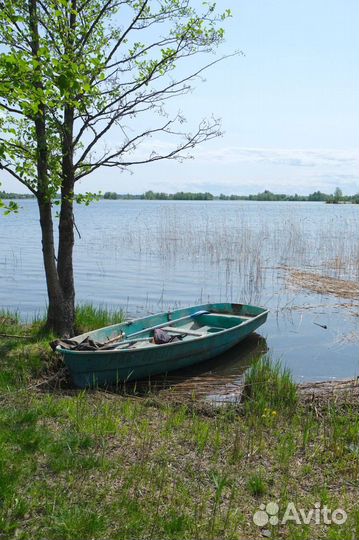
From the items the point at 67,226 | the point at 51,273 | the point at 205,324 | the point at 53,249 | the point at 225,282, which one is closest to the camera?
the point at 53,249

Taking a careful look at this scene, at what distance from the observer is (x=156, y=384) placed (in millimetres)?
7824

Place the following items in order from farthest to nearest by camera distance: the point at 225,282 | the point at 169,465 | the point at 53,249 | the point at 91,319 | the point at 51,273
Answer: the point at 225,282, the point at 91,319, the point at 51,273, the point at 53,249, the point at 169,465

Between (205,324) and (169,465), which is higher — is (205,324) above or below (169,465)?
below

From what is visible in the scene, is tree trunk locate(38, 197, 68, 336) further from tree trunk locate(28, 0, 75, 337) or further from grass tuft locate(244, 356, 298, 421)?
grass tuft locate(244, 356, 298, 421)

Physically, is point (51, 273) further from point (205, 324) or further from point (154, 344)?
point (205, 324)

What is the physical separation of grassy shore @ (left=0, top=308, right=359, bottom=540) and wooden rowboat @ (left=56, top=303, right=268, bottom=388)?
612 mm

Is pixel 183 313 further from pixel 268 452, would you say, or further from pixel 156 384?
pixel 268 452

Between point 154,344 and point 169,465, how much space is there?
13.4 ft

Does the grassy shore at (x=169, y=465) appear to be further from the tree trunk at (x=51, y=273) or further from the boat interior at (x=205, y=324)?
the boat interior at (x=205, y=324)

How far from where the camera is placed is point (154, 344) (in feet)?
27.4

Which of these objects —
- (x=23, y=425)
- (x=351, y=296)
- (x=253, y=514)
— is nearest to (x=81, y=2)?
(x=23, y=425)

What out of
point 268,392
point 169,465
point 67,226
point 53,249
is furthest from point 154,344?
point 169,465

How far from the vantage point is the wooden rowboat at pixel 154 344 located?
7.03 metres

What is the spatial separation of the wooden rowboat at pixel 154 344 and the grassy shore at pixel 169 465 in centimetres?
61
